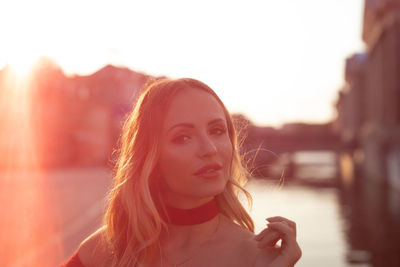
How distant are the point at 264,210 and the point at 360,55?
7874 cm

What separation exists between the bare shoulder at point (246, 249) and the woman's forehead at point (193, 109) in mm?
539

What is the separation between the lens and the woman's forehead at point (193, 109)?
275cm

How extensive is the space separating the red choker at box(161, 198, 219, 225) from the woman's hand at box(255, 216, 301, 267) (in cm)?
34

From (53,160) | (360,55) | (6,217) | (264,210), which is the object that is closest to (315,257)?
(6,217)

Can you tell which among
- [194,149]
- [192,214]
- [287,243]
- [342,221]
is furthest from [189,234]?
[342,221]

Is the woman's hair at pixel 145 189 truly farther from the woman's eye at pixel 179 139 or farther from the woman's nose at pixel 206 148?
the woman's nose at pixel 206 148

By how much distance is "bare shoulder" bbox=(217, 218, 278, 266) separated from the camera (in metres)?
2.54

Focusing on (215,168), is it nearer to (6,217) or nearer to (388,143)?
(6,217)

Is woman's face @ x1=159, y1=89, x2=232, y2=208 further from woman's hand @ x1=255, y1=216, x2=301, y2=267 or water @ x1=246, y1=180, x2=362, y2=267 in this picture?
water @ x1=246, y1=180, x2=362, y2=267

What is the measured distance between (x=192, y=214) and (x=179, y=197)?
4.2 inches

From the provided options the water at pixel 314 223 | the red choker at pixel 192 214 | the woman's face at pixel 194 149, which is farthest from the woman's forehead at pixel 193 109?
the water at pixel 314 223

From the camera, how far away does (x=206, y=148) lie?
8.75ft

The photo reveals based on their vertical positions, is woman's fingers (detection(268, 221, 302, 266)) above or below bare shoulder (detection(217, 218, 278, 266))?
above

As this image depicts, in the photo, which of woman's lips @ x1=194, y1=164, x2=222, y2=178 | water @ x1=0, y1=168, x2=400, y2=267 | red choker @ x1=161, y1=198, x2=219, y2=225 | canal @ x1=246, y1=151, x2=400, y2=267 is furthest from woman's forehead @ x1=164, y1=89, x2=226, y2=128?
canal @ x1=246, y1=151, x2=400, y2=267
